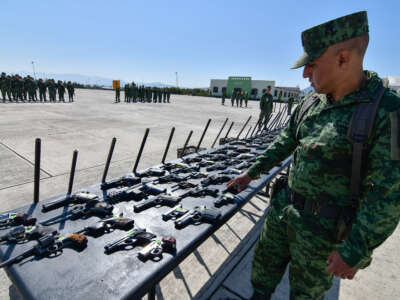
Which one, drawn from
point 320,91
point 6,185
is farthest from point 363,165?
point 6,185

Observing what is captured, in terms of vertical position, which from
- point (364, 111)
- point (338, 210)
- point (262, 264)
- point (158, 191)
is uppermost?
point (364, 111)

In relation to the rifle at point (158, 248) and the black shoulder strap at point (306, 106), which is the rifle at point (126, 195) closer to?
the rifle at point (158, 248)

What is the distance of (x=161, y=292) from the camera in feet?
7.19

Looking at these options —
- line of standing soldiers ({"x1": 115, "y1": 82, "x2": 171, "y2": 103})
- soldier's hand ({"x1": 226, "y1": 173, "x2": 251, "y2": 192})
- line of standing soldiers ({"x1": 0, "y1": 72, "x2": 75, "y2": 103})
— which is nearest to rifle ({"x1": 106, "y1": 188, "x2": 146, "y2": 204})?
soldier's hand ({"x1": 226, "y1": 173, "x2": 251, "y2": 192})

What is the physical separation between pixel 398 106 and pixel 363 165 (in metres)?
0.36

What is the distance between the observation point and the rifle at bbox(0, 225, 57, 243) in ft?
4.69

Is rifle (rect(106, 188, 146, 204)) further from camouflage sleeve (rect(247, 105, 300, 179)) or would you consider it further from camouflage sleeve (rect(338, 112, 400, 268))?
camouflage sleeve (rect(338, 112, 400, 268))

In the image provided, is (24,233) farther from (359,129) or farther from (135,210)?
(359,129)

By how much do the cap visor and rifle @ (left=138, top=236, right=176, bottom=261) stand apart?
4.67 feet

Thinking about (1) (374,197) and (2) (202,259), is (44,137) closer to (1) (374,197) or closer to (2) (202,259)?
(2) (202,259)

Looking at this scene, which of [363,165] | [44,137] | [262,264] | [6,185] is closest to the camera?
[363,165]

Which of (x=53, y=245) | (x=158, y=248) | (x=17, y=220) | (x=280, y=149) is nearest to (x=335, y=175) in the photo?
(x=280, y=149)

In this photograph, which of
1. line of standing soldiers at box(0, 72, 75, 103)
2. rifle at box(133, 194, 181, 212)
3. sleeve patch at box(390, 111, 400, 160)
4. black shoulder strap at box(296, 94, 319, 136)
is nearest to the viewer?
sleeve patch at box(390, 111, 400, 160)

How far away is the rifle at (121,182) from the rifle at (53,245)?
2.76ft
